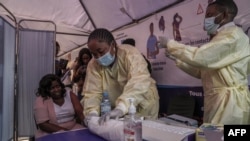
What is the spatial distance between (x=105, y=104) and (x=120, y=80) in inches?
9.1

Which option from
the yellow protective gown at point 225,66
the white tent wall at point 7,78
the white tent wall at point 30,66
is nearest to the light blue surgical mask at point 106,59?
the yellow protective gown at point 225,66

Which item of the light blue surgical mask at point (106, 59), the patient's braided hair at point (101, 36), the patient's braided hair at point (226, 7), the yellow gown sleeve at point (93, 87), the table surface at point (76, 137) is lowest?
the table surface at point (76, 137)

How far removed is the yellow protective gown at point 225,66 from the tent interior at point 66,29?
449 mm

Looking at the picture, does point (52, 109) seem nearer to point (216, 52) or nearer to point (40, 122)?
point (40, 122)

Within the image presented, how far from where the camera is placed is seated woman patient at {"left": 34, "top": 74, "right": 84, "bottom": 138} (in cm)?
234

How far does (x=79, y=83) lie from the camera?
133 inches

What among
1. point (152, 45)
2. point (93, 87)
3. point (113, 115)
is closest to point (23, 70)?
point (152, 45)

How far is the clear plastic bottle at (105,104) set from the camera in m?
1.50

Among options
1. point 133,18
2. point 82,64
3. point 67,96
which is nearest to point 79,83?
point 82,64

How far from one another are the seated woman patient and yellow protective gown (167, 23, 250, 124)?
4.34 feet

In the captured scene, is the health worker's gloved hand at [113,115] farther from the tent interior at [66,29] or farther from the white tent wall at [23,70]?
the white tent wall at [23,70]

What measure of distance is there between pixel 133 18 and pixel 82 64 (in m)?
0.90

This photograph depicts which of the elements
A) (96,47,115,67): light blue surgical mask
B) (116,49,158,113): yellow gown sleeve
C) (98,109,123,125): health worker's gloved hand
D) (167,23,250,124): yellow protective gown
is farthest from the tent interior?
(98,109,123,125): health worker's gloved hand

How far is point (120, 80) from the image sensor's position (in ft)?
5.65
